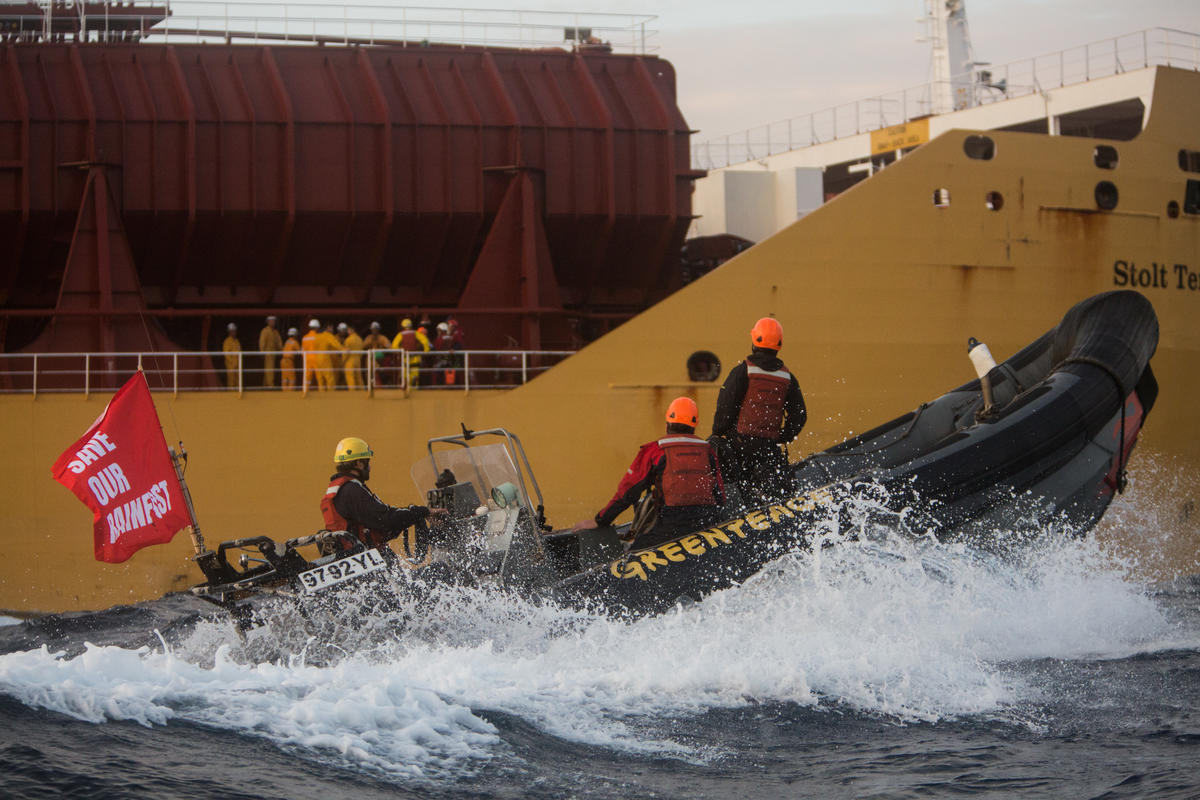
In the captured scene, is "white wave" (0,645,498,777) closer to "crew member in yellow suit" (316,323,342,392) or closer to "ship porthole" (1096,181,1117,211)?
"crew member in yellow suit" (316,323,342,392)

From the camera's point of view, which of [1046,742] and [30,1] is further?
[30,1]

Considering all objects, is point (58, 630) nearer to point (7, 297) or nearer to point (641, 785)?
point (7, 297)

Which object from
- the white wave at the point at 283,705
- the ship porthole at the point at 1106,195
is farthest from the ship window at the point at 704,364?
the white wave at the point at 283,705

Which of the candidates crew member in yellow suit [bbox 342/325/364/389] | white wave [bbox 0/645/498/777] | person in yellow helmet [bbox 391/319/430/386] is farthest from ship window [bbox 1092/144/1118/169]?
white wave [bbox 0/645/498/777]

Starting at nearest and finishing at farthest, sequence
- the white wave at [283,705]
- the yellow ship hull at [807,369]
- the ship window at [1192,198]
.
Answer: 1. the white wave at [283,705]
2. the yellow ship hull at [807,369]
3. the ship window at [1192,198]

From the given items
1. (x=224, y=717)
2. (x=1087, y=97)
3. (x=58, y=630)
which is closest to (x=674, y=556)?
(x=224, y=717)

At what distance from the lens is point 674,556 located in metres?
6.85

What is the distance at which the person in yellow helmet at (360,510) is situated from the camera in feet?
22.2

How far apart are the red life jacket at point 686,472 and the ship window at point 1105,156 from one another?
7.28 metres

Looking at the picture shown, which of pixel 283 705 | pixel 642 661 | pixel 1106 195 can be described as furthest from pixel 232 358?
pixel 1106 195

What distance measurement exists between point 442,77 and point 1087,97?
24.3 feet

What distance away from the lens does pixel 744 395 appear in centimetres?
768

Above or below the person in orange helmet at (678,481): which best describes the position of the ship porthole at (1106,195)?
above

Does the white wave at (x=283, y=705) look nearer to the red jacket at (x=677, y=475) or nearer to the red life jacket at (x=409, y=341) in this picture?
the red jacket at (x=677, y=475)
